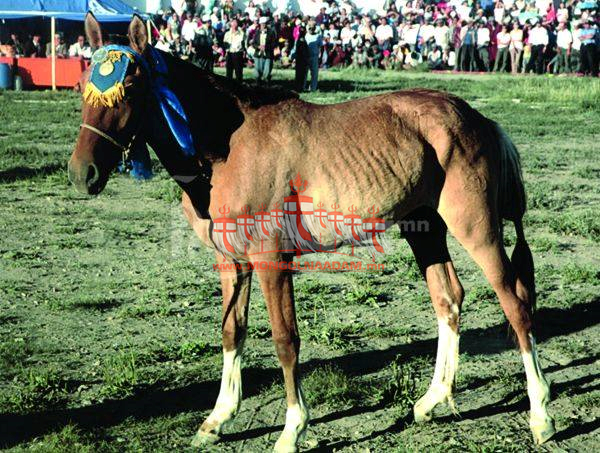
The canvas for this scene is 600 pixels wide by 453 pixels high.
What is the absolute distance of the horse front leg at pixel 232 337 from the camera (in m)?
4.73

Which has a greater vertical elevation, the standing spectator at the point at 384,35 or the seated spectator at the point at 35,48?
the standing spectator at the point at 384,35

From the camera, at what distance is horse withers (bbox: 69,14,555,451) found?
430cm

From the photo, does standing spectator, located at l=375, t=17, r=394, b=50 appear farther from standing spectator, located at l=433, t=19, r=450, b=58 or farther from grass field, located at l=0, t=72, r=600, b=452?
grass field, located at l=0, t=72, r=600, b=452

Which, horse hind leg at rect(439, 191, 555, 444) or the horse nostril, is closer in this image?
the horse nostril

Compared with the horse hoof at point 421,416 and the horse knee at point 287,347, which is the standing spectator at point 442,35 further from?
the horse knee at point 287,347

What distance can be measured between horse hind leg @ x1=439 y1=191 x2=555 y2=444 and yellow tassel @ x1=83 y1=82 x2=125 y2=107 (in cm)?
191

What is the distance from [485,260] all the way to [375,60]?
98.0 ft

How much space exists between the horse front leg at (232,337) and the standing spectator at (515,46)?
27.9m

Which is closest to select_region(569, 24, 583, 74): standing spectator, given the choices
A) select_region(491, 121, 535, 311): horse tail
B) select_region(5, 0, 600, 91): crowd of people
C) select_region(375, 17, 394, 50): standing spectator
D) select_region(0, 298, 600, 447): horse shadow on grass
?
select_region(5, 0, 600, 91): crowd of people

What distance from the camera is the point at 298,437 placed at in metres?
4.48

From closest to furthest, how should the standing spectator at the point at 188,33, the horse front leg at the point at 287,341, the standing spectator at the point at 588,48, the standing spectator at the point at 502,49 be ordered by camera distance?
the horse front leg at the point at 287,341 → the standing spectator at the point at 188,33 → the standing spectator at the point at 588,48 → the standing spectator at the point at 502,49

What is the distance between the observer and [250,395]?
17.0 ft

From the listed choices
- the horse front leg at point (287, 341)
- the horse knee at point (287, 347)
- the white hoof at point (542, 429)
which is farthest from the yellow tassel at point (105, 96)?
the white hoof at point (542, 429)

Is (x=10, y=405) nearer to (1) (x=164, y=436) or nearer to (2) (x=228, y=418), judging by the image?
(1) (x=164, y=436)
